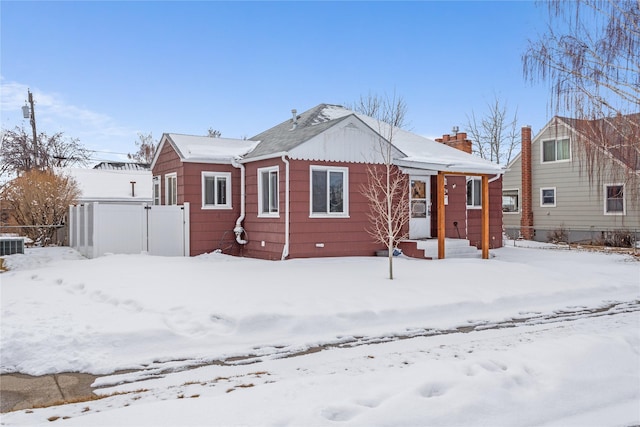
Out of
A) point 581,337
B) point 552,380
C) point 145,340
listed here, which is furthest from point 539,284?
point 145,340

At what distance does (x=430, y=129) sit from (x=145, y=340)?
29.4 metres

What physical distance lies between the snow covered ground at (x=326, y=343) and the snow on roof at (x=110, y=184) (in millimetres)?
15981

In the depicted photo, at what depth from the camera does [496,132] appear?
3509 cm

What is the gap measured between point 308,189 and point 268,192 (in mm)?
1520

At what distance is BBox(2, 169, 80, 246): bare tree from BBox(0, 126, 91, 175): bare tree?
40.5 feet

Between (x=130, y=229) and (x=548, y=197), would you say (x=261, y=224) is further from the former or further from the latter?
(x=548, y=197)

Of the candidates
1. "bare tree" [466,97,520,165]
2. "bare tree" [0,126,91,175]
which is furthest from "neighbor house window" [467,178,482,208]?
"bare tree" [0,126,91,175]

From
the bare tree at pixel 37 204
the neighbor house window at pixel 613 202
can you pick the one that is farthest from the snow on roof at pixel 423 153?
the bare tree at pixel 37 204

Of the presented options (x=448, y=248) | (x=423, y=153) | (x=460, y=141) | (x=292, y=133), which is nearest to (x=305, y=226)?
(x=292, y=133)

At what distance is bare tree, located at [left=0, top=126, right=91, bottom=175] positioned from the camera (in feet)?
96.9

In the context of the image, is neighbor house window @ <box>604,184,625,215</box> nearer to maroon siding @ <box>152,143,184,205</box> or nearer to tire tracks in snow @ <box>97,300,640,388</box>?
tire tracks in snow @ <box>97,300,640,388</box>

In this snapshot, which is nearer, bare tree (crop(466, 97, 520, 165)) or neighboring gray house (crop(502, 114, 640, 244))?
neighboring gray house (crop(502, 114, 640, 244))

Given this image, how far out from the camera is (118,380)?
491cm

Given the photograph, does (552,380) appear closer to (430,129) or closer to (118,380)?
(118,380)
